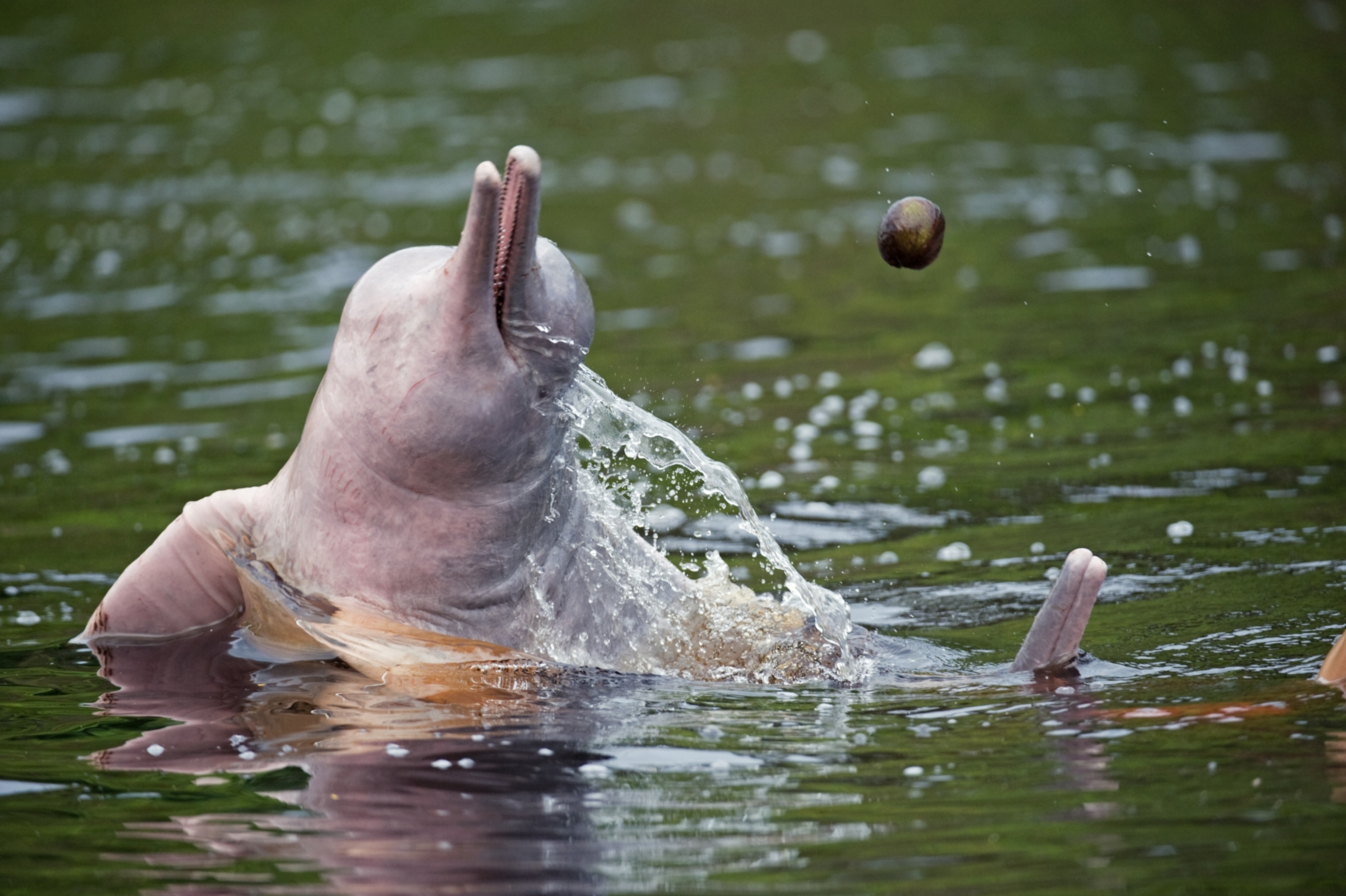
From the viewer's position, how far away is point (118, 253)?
1655cm

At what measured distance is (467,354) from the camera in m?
5.19

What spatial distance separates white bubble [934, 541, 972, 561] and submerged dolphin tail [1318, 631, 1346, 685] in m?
2.41

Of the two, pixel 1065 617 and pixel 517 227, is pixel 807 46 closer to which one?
pixel 1065 617

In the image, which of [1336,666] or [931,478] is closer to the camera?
[1336,666]

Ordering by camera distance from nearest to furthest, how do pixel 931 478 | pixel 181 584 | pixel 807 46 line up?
1. pixel 181 584
2. pixel 931 478
3. pixel 807 46

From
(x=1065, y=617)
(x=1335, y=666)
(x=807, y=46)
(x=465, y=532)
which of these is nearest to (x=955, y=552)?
(x=1065, y=617)

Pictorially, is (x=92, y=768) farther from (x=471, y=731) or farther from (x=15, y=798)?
(x=471, y=731)

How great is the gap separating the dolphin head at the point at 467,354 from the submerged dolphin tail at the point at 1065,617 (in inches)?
67.7

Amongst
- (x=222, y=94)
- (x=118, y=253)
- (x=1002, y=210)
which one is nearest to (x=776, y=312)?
(x=1002, y=210)

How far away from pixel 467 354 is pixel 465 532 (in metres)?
0.66

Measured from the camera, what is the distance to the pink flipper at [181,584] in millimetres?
5953

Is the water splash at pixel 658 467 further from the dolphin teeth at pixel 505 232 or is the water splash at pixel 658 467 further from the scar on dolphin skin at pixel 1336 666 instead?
the scar on dolphin skin at pixel 1336 666

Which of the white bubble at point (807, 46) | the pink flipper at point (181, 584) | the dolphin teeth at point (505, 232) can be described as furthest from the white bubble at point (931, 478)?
the white bubble at point (807, 46)

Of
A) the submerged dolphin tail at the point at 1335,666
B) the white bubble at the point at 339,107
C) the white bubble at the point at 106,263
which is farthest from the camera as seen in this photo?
the white bubble at the point at 339,107
